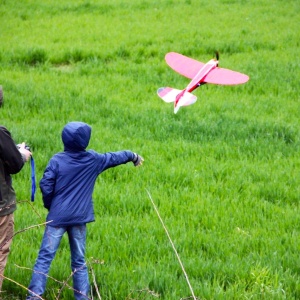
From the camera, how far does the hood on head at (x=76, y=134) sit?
12.1ft

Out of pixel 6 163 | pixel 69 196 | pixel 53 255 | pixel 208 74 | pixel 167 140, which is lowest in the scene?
pixel 167 140

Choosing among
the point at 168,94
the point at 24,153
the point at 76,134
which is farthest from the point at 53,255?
the point at 168,94

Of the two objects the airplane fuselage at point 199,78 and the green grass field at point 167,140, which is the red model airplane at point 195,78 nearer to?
the airplane fuselage at point 199,78

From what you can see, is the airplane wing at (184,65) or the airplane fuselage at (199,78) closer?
the airplane fuselage at (199,78)

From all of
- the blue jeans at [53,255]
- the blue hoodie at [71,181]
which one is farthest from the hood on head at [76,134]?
the blue jeans at [53,255]

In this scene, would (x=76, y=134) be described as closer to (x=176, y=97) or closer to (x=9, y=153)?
(x=9, y=153)

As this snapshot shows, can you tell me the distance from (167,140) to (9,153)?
3.48m

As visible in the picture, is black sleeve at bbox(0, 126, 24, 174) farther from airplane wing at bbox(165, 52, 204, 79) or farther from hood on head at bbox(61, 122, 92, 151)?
airplane wing at bbox(165, 52, 204, 79)

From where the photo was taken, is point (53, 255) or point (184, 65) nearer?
point (184, 65)

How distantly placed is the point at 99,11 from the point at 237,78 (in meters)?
11.3

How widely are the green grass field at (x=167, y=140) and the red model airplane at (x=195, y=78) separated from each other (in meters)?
0.79

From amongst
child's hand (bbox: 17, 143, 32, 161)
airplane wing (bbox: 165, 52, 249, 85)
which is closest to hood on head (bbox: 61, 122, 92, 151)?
child's hand (bbox: 17, 143, 32, 161)

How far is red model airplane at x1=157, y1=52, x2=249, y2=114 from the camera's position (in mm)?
2771

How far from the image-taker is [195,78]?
2.76 m
